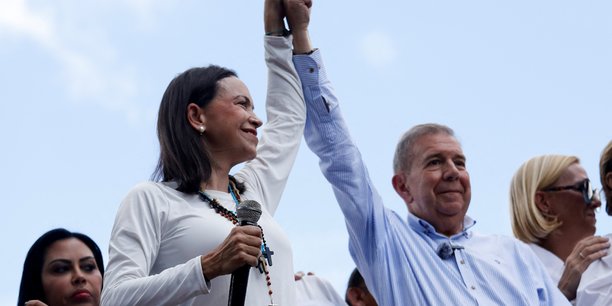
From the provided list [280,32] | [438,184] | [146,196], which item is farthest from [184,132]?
[438,184]

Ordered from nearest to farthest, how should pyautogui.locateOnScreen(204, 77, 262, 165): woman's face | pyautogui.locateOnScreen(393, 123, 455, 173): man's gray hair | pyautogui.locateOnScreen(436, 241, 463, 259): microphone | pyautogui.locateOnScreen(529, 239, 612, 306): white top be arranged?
pyautogui.locateOnScreen(204, 77, 262, 165): woman's face → pyautogui.locateOnScreen(436, 241, 463, 259): microphone → pyautogui.locateOnScreen(529, 239, 612, 306): white top → pyautogui.locateOnScreen(393, 123, 455, 173): man's gray hair

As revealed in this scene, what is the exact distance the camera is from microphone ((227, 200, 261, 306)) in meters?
3.82

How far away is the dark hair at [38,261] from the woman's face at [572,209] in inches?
115

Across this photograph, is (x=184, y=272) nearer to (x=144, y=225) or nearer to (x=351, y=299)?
(x=144, y=225)

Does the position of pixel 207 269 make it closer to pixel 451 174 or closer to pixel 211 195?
pixel 211 195

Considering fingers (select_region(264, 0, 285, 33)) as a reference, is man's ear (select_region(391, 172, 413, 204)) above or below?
below

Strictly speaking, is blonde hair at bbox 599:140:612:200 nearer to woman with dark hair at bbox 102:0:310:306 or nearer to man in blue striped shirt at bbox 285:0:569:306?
man in blue striped shirt at bbox 285:0:569:306

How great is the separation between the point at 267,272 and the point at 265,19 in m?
1.64

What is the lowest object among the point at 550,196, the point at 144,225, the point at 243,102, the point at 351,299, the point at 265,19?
the point at 351,299

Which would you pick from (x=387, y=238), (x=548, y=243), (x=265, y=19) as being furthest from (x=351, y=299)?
(x=265, y=19)

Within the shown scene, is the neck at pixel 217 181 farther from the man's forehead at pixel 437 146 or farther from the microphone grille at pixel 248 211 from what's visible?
the man's forehead at pixel 437 146

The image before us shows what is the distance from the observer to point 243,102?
5055 millimetres

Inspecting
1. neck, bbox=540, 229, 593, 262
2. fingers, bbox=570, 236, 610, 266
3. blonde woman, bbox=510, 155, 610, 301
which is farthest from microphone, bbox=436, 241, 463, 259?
neck, bbox=540, 229, 593, 262

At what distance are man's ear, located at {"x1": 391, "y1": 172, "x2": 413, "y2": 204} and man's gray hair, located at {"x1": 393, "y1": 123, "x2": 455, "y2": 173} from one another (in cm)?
4
